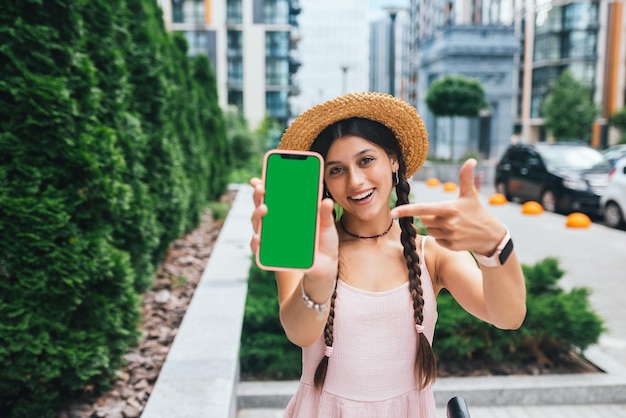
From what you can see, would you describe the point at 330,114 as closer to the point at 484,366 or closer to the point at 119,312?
the point at 119,312

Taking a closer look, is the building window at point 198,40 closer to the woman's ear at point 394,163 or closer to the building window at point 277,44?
the building window at point 277,44

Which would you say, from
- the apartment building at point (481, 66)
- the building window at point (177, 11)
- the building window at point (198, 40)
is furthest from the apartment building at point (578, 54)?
the building window at point (177, 11)

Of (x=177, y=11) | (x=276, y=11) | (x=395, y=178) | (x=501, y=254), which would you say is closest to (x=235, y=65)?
(x=276, y=11)

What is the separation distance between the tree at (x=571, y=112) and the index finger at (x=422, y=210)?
144 ft

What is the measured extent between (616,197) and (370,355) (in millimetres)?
11053

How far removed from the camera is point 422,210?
1185 mm

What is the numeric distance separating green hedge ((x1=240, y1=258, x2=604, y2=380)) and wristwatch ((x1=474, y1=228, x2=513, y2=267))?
2680 millimetres

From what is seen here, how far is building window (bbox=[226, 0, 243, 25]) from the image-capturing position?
4922 centimetres

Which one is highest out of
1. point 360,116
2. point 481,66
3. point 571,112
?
point 481,66

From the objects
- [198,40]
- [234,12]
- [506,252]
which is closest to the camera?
[506,252]

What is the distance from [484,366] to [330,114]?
2959 mm

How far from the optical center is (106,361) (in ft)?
10.4

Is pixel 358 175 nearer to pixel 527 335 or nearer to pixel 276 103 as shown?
pixel 527 335

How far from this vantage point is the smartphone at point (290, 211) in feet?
4.13
